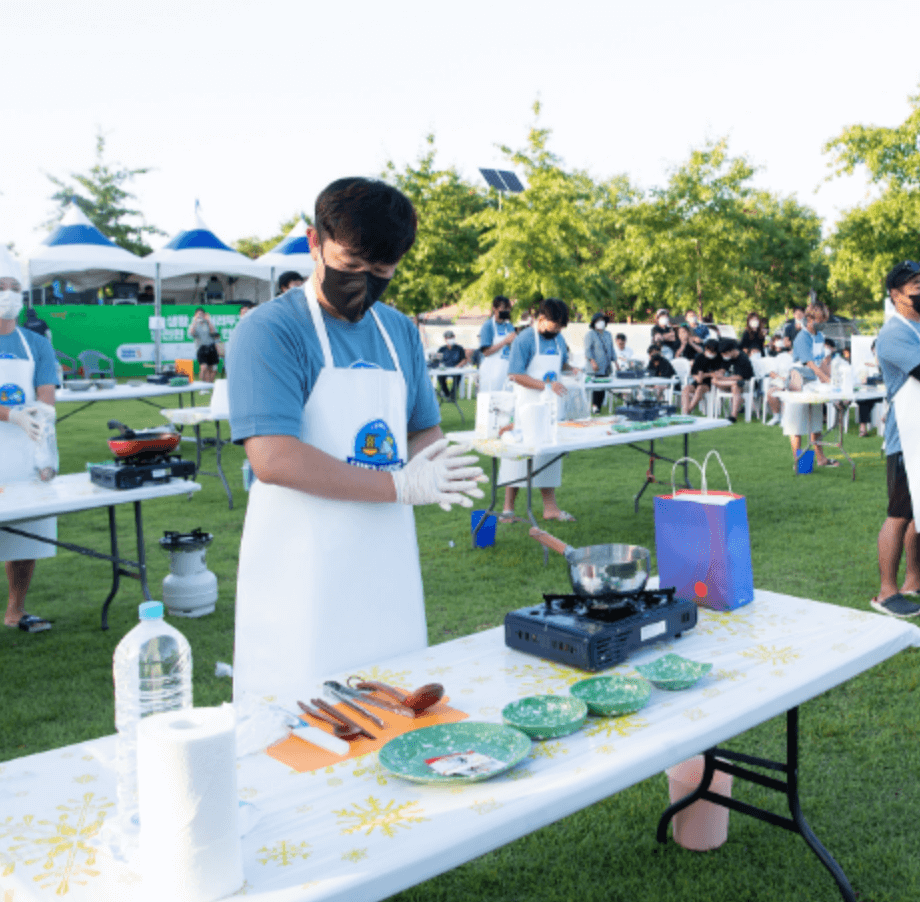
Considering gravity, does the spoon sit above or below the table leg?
above

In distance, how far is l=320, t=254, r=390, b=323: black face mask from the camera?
74.8 inches

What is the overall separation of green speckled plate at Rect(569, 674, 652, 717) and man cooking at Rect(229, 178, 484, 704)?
440mm

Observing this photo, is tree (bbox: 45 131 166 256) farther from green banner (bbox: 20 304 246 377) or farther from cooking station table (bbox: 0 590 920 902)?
cooking station table (bbox: 0 590 920 902)

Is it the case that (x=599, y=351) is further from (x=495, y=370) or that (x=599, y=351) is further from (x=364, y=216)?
(x=364, y=216)

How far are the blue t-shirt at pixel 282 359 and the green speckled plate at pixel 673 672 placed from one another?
88 centimetres

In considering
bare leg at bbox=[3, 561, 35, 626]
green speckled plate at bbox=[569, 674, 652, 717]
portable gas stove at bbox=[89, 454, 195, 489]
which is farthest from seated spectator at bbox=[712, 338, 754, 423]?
green speckled plate at bbox=[569, 674, 652, 717]

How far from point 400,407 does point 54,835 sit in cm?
119

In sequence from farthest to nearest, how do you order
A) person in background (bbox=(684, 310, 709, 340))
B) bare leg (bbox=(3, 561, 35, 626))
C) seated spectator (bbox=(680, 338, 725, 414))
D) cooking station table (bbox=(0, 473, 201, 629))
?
person in background (bbox=(684, 310, 709, 340)) < seated spectator (bbox=(680, 338, 725, 414)) < bare leg (bbox=(3, 561, 35, 626)) < cooking station table (bbox=(0, 473, 201, 629))

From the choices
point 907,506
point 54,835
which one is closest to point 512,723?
point 54,835

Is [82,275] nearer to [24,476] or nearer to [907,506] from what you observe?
[24,476]

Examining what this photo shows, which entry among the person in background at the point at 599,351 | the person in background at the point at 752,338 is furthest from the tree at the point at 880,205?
the person in background at the point at 599,351

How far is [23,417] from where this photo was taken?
13.9 ft

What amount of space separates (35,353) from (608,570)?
12.2ft

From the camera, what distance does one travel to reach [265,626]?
2010mm
